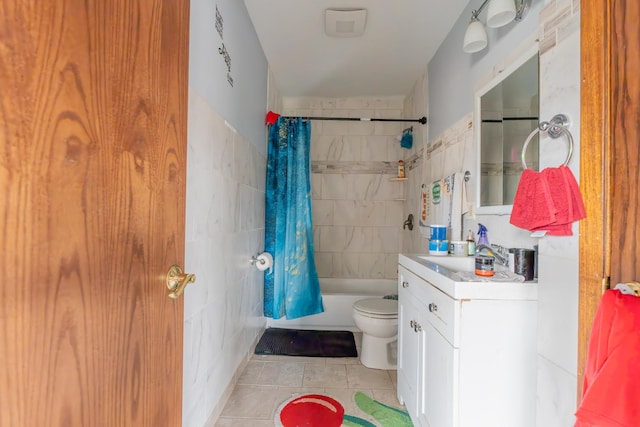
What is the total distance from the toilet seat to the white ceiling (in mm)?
2052

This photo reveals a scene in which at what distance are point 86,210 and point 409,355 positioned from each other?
155 cm

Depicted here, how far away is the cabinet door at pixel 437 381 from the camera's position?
Answer: 3.47ft

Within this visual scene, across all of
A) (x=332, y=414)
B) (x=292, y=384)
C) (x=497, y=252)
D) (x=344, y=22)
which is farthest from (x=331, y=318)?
(x=344, y=22)

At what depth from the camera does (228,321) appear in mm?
1739

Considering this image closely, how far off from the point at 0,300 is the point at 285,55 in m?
2.59

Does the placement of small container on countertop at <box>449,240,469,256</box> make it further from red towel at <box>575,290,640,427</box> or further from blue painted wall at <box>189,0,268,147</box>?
blue painted wall at <box>189,0,268,147</box>

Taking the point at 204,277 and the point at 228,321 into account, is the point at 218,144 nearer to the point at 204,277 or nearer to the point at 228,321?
the point at 204,277

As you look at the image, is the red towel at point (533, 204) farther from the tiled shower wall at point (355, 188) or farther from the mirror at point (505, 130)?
the tiled shower wall at point (355, 188)

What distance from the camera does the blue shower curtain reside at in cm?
262

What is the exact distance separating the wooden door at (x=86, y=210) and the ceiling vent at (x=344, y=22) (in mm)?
1489

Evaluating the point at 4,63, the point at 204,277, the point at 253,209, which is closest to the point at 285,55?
the point at 253,209

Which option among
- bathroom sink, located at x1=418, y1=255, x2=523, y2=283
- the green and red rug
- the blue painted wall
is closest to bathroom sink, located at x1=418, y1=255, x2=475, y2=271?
bathroom sink, located at x1=418, y1=255, x2=523, y2=283

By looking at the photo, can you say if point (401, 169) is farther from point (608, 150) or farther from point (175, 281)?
point (175, 281)

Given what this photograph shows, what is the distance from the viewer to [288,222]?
264cm
